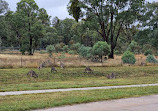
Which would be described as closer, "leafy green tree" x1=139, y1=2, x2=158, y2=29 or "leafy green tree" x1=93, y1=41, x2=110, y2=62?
"leafy green tree" x1=139, y1=2, x2=158, y2=29

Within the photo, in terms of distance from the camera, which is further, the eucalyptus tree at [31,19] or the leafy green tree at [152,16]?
the eucalyptus tree at [31,19]

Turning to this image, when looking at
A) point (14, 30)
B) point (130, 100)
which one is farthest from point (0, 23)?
point (130, 100)

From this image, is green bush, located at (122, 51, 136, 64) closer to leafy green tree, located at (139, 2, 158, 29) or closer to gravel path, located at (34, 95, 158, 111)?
leafy green tree, located at (139, 2, 158, 29)

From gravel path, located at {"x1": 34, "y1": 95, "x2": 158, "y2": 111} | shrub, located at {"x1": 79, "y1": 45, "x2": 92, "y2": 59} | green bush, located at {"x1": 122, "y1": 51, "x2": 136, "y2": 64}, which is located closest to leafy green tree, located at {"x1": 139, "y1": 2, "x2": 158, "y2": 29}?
green bush, located at {"x1": 122, "y1": 51, "x2": 136, "y2": 64}

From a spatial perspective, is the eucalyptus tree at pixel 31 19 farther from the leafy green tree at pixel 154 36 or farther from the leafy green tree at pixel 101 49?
the leafy green tree at pixel 154 36

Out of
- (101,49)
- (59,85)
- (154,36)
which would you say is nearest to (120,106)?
(59,85)

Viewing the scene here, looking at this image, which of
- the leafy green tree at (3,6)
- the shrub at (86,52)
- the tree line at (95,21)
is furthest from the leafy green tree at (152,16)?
the leafy green tree at (3,6)

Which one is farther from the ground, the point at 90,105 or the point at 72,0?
the point at 72,0

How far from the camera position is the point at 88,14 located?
49.6 m

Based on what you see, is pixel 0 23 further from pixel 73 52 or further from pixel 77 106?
pixel 77 106

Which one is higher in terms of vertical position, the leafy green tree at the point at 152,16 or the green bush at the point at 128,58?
the leafy green tree at the point at 152,16

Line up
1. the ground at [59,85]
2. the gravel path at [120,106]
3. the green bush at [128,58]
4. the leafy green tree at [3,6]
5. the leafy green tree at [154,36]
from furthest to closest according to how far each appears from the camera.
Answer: the leafy green tree at [3,6] < the green bush at [128,58] < the leafy green tree at [154,36] < the ground at [59,85] < the gravel path at [120,106]

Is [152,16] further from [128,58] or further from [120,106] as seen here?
[120,106]

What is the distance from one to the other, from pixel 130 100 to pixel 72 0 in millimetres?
40497
